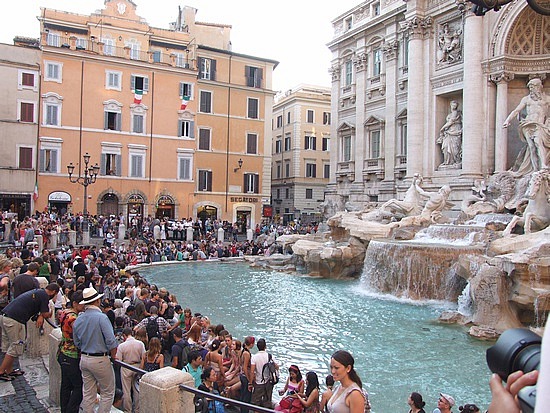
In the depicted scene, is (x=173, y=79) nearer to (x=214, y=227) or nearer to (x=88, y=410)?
(x=214, y=227)

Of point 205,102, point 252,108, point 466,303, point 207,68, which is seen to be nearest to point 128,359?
point 466,303

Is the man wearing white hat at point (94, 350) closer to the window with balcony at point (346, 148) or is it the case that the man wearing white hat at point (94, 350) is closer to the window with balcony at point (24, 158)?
the window with balcony at point (346, 148)

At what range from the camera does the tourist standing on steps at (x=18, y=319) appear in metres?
6.80

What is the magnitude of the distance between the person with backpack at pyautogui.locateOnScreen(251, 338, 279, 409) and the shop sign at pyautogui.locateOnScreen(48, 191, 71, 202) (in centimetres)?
2949

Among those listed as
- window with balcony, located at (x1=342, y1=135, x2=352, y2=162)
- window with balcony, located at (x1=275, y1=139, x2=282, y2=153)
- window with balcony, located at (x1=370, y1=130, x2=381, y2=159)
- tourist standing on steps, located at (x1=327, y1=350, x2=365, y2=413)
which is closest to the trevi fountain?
window with balcony, located at (x1=370, y1=130, x2=381, y2=159)

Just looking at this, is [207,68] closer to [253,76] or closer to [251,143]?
[253,76]

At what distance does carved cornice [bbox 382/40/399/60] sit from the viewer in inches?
1112

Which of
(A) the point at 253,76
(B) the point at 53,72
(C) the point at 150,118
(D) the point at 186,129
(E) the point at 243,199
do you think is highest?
(A) the point at 253,76

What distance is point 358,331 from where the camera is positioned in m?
11.1

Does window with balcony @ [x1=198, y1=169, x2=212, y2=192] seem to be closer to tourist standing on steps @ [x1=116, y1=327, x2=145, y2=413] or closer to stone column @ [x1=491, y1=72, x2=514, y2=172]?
stone column @ [x1=491, y1=72, x2=514, y2=172]

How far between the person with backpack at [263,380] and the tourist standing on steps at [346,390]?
10.4 ft

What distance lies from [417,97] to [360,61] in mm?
7525

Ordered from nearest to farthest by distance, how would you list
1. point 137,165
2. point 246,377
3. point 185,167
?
point 246,377
point 137,165
point 185,167

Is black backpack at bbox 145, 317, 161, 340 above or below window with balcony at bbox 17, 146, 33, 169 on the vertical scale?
below
